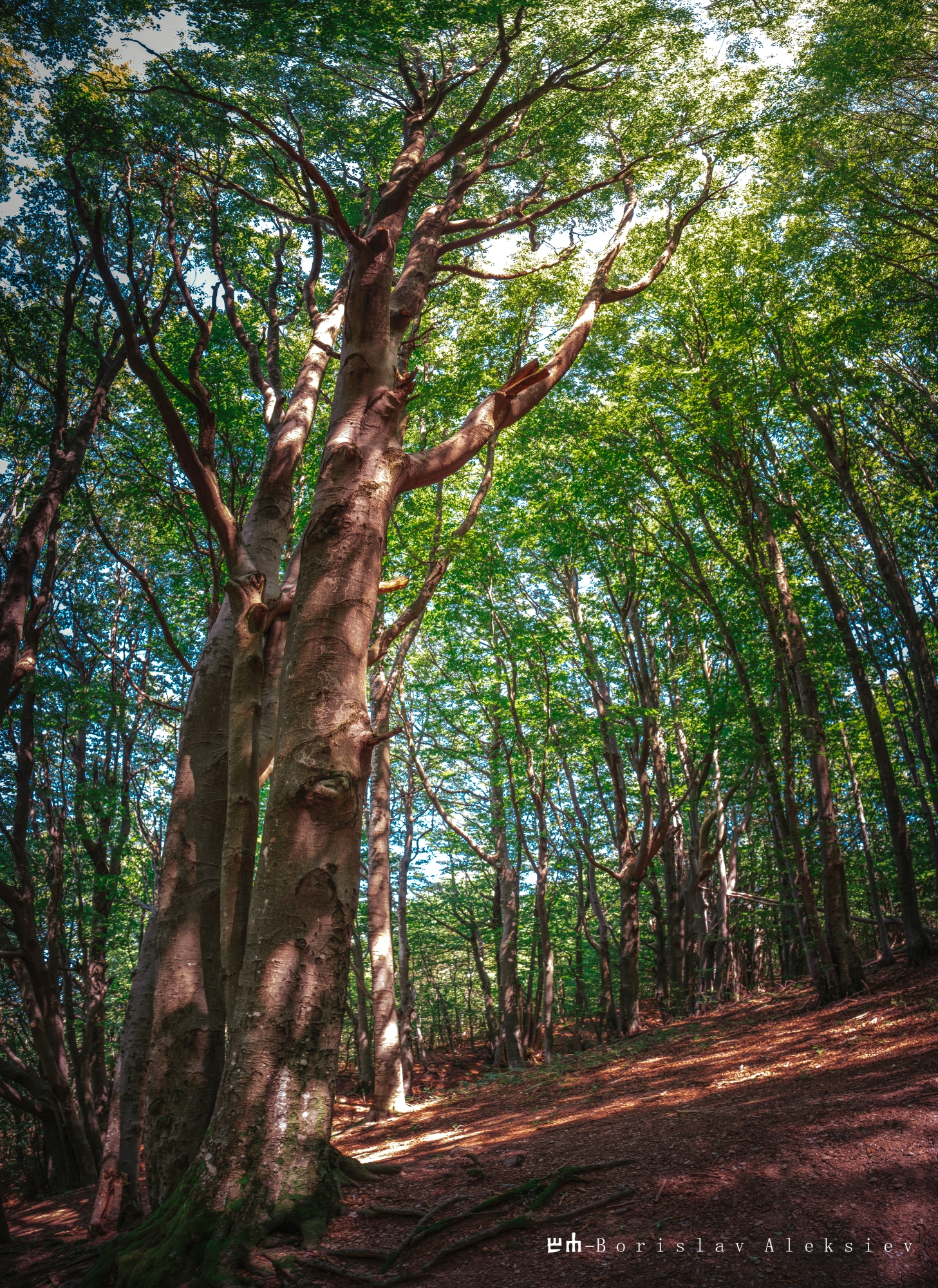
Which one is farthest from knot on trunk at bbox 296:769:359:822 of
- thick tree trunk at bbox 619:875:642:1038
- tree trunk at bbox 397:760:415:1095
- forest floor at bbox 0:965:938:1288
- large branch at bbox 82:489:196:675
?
tree trunk at bbox 397:760:415:1095

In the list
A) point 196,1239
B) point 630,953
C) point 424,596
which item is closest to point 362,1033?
point 630,953

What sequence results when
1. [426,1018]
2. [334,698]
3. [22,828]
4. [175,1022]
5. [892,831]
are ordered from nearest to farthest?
[334,698]
[175,1022]
[22,828]
[892,831]
[426,1018]

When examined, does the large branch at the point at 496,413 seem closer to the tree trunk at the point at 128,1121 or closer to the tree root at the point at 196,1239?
the tree root at the point at 196,1239

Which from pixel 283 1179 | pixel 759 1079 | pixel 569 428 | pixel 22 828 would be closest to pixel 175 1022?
pixel 283 1179

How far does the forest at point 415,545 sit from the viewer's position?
3.54 meters

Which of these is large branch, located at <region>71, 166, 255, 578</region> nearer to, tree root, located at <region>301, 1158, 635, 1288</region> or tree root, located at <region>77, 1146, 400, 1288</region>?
tree root, located at <region>77, 1146, 400, 1288</region>

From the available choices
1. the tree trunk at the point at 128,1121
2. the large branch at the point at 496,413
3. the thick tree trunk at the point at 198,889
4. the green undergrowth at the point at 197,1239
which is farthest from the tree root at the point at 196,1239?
the large branch at the point at 496,413

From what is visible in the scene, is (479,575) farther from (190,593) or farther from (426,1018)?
(426,1018)

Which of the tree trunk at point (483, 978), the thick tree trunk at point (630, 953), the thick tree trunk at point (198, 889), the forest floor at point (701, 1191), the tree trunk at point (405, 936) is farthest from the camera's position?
the tree trunk at point (483, 978)

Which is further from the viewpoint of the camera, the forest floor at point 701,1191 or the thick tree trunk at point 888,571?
the thick tree trunk at point 888,571

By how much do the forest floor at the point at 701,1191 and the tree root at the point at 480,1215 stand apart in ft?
0.06

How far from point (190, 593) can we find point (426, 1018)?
125 ft

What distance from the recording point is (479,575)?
1326 cm

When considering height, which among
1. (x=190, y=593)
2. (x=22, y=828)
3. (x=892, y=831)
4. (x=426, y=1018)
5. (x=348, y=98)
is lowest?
(x=426, y=1018)
